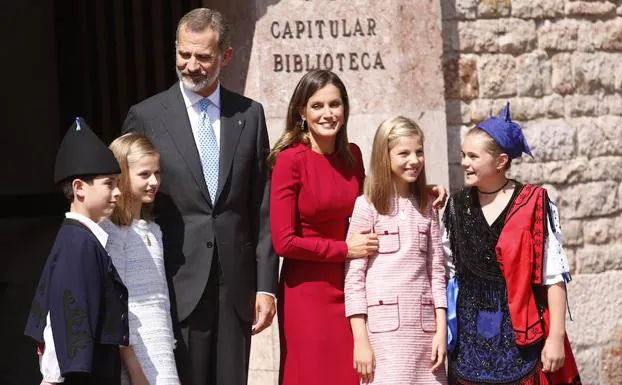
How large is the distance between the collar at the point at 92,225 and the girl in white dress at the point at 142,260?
0.76ft

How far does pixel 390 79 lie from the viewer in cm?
707

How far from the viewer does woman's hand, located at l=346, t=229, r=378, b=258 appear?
5371 mm

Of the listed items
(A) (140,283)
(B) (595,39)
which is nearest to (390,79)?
(B) (595,39)

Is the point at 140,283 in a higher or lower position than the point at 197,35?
lower

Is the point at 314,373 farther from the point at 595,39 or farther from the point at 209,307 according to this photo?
the point at 595,39

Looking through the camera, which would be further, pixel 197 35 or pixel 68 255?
pixel 197 35

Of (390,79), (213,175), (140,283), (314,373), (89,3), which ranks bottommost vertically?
(314,373)

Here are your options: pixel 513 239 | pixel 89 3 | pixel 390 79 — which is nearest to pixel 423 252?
pixel 513 239

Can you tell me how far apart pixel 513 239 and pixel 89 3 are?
14.4 ft

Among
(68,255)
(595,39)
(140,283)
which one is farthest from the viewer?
(595,39)

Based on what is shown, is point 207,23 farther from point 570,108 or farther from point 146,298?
point 570,108

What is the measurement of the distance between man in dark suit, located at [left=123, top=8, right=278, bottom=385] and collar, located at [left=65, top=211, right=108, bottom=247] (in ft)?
1.93

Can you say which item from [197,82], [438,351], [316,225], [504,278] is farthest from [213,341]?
[504,278]

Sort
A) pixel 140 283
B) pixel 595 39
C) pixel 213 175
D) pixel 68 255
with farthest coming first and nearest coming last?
1. pixel 595 39
2. pixel 213 175
3. pixel 140 283
4. pixel 68 255
